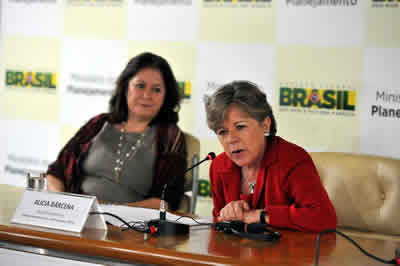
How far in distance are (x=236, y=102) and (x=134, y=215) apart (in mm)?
599

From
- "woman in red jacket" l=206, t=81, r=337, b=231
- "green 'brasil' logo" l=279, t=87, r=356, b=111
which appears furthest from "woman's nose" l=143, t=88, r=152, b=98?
"woman in red jacket" l=206, t=81, r=337, b=231

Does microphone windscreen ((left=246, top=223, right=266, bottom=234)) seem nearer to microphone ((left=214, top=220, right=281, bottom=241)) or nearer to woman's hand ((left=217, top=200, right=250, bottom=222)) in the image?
microphone ((left=214, top=220, right=281, bottom=241))

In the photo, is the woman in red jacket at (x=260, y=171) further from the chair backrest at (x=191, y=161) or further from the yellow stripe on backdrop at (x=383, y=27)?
the yellow stripe on backdrop at (x=383, y=27)

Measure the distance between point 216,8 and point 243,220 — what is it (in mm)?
1866

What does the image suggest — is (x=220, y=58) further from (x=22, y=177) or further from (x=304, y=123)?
(x=22, y=177)

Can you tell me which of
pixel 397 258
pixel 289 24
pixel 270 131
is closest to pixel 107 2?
pixel 289 24

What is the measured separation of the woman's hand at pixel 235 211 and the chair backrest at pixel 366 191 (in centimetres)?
77

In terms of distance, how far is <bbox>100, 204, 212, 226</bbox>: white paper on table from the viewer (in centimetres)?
209

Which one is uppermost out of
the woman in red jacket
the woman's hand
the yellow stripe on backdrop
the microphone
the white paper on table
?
the yellow stripe on backdrop

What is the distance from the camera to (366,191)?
8.68 feet

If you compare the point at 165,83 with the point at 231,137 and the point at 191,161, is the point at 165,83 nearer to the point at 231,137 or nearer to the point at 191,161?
the point at 191,161

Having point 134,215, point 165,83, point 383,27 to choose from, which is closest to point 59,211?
point 134,215

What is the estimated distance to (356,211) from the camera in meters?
2.67

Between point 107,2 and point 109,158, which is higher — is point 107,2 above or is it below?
above
